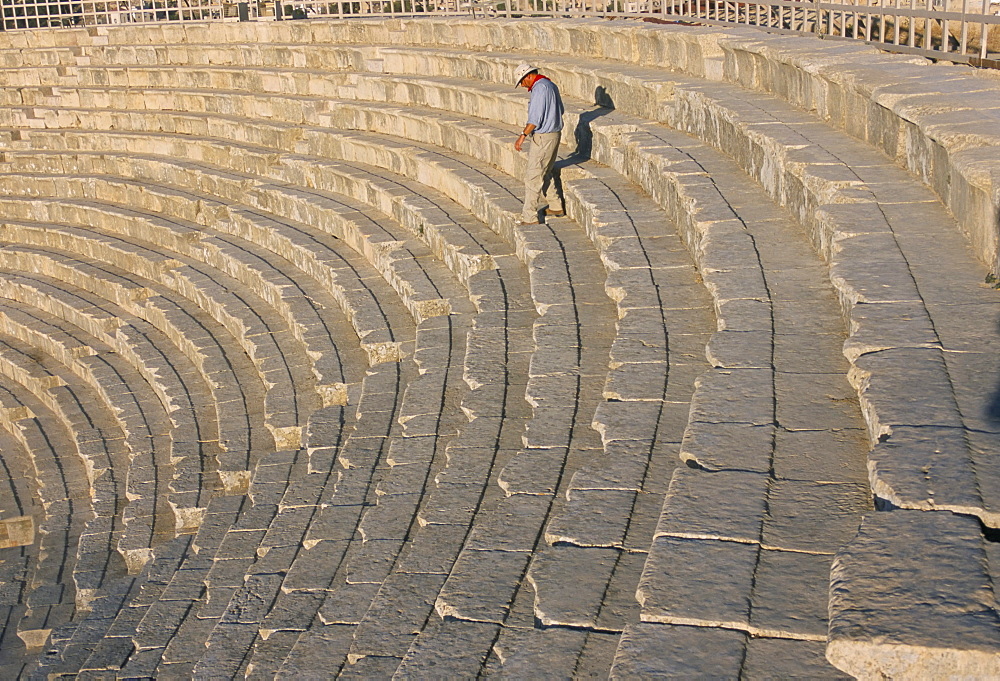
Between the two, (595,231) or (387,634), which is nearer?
(387,634)

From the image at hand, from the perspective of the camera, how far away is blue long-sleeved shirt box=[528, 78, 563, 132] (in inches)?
368

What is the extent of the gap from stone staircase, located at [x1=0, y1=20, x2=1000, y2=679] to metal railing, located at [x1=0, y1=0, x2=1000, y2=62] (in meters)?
0.65

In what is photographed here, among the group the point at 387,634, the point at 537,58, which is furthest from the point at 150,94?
the point at 387,634

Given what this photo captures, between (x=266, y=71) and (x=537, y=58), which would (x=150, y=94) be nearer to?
(x=266, y=71)

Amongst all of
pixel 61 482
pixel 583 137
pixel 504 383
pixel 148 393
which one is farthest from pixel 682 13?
pixel 61 482

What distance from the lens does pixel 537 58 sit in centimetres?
1360

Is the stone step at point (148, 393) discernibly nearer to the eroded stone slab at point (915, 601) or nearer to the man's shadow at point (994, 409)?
the man's shadow at point (994, 409)

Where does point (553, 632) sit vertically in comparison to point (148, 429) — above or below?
above

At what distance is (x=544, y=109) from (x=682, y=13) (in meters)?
4.68

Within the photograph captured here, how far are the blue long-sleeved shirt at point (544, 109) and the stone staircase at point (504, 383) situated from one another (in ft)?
1.78

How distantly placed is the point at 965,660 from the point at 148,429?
9.73 metres

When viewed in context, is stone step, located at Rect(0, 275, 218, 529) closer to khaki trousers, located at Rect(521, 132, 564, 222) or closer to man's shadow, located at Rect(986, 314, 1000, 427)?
khaki trousers, located at Rect(521, 132, 564, 222)

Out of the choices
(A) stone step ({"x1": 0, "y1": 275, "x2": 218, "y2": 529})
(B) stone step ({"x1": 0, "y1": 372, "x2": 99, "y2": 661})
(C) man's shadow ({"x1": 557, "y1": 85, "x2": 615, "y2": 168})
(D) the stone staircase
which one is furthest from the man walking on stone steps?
(B) stone step ({"x1": 0, "y1": 372, "x2": 99, "y2": 661})

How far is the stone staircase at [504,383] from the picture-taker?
3.62 meters
